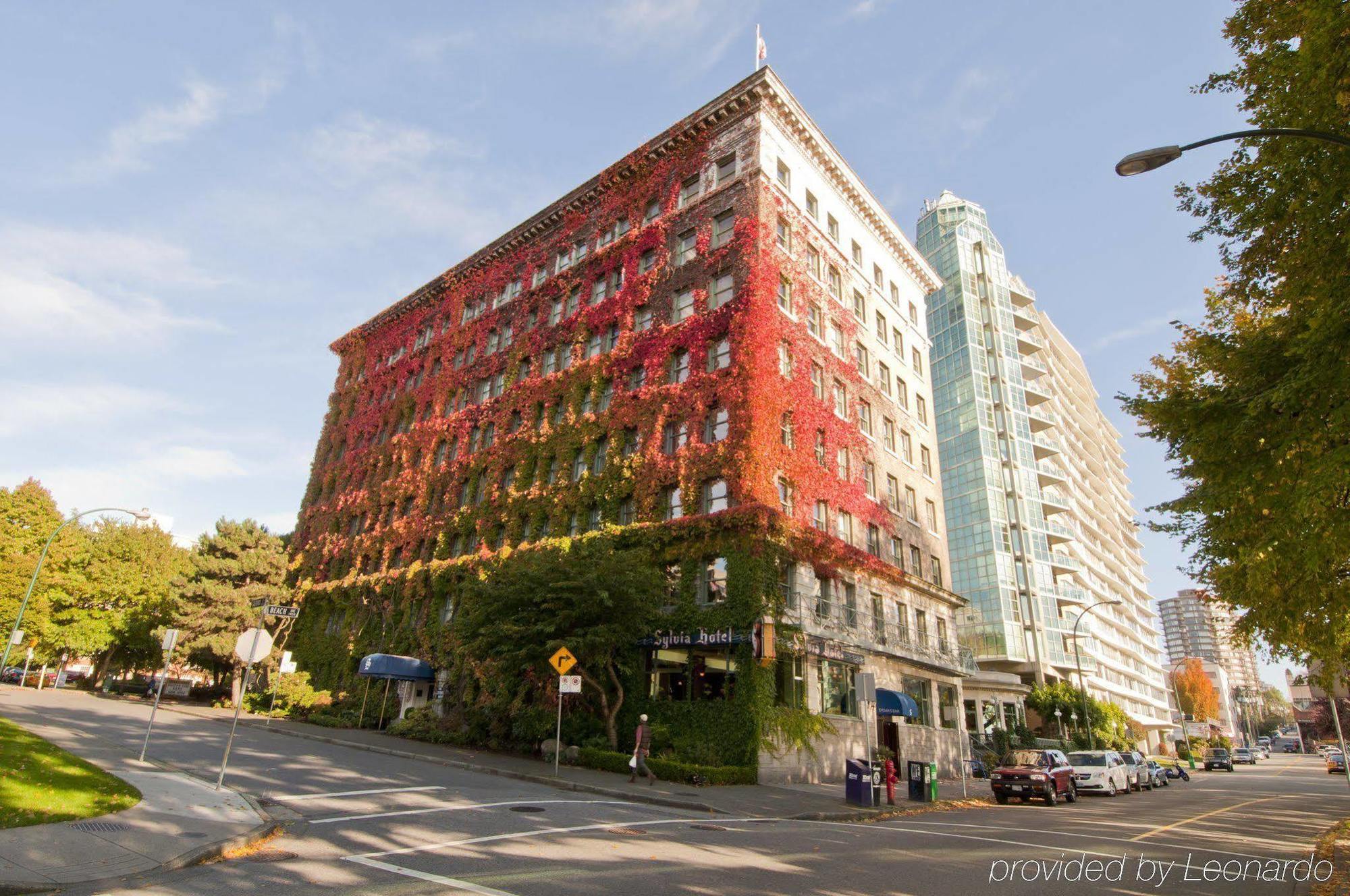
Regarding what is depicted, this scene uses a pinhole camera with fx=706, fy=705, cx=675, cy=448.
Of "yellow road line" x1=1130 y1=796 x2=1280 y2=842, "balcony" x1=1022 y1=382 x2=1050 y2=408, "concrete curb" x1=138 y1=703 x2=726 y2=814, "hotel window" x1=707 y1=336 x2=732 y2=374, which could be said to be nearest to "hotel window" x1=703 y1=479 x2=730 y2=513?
"hotel window" x1=707 y1=336 x2=732 y2=374

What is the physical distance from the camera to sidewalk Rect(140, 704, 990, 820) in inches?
685

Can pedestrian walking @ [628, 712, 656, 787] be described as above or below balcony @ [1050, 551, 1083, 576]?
below

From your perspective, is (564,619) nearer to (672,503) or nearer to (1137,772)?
(672,503)

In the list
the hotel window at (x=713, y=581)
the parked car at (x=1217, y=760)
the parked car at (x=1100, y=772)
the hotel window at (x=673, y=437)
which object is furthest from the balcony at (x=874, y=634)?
the parked car at (x=1217, y=760)

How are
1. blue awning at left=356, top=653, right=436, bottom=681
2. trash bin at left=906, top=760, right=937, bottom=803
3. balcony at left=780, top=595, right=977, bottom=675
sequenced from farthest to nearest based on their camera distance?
blue awning at left=356, top=653, right=436, bottom=681, balcony at left=780, top=595, right=977, bottom=675, trash bin at left=906, top=760, right=937, bottom=803

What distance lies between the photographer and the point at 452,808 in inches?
531

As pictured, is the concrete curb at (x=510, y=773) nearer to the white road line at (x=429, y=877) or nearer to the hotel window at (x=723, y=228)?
the white road line at (x=429, y=877)

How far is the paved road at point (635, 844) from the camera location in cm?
834

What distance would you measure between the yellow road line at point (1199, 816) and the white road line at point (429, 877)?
13.6 metres

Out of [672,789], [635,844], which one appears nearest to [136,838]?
[635,844]

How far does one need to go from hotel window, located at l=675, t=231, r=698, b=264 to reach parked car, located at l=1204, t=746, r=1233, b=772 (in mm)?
67668

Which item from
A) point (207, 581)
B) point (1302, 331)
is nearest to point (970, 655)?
point (1302, 331)

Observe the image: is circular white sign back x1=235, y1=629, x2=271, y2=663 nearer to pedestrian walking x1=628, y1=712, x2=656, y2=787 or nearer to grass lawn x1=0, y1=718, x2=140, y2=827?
grass lawn x1=0, y1=718, x2=140, y2=827

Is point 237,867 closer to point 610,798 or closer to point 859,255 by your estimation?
point 610,798
